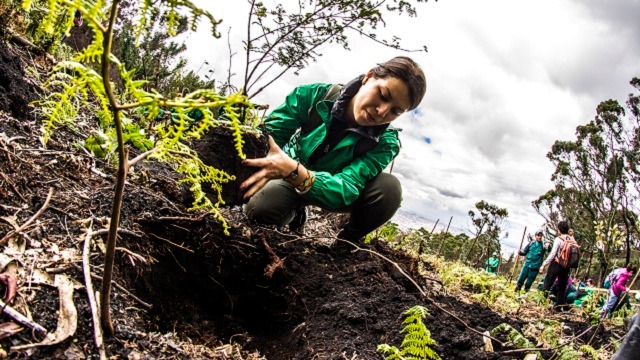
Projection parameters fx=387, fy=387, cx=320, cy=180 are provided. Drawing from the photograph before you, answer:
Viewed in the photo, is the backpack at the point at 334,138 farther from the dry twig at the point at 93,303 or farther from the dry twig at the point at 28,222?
the dry twig at the point at 93,303

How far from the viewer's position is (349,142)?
2898mm

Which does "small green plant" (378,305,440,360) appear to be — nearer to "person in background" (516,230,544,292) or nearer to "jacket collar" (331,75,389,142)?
"jacket collar" (331,75,389,142)

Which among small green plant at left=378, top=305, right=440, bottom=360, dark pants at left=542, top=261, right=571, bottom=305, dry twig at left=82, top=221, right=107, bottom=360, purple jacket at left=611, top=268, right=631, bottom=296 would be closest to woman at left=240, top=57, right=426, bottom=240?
small green plant at left=378, top=305, right=440, bottom=360

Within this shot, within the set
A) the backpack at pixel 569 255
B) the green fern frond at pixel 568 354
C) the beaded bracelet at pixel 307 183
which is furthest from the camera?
the backpack at pixel 569 255

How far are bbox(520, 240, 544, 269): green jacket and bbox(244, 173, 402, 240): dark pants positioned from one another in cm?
753

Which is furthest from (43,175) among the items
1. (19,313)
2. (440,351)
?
(440,351)

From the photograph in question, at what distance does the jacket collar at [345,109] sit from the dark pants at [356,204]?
1.40 ft

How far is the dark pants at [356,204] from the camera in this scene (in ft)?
9.91

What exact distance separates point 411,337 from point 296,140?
6.31 feet

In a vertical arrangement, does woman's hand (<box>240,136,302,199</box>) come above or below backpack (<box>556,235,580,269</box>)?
below

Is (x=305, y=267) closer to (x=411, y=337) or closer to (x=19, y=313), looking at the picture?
(x=411, y=337)

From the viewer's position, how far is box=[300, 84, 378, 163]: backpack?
2965 millimetres

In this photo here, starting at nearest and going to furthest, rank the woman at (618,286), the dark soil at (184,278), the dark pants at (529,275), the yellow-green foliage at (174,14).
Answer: the yellow-green foliage at (174,14), the dark soil at (184,278), the woman at (618,286), the dark pants at (529,275)

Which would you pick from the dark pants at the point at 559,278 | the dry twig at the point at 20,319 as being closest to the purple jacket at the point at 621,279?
the dark pants at the point at 559,278
